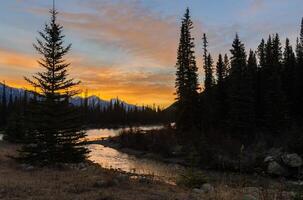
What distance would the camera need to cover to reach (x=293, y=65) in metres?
62.2

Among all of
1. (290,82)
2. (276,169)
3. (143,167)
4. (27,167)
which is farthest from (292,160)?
(290,82)

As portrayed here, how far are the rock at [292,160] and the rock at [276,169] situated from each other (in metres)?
1.01

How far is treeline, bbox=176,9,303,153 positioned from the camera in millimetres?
49638

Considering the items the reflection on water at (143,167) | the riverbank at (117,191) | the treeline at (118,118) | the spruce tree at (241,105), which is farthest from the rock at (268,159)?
the treeline at (118,118)

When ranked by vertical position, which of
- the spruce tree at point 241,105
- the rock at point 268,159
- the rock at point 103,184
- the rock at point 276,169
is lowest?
the rock at point 276,169

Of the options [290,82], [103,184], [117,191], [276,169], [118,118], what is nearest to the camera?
[117,191]

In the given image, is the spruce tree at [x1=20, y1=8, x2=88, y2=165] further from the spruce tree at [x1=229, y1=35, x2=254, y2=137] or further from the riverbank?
the spruce tree at [x1=229, y1=35, x2=254, y2=137]

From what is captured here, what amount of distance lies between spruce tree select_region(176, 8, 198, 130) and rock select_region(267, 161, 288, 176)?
63.1ft

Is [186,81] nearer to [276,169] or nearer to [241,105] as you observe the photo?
[241,105]

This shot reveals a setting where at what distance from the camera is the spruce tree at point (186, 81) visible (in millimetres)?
54312

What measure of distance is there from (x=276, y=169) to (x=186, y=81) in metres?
24.4

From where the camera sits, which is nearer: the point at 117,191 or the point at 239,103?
the point at 117,191

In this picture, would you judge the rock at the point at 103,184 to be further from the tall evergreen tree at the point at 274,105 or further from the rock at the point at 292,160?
the tall evergreen tree at the point at 274,105

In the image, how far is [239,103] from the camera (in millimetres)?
49906
